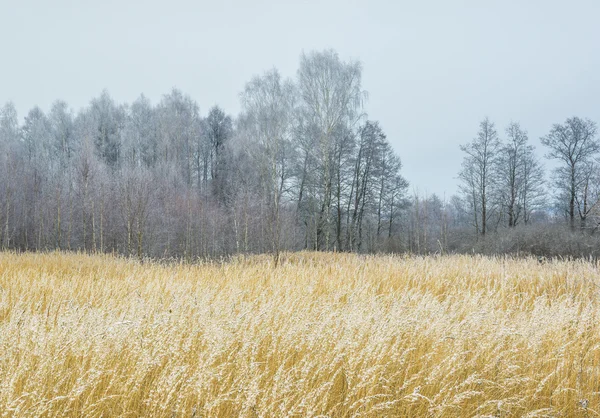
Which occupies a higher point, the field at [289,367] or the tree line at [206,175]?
the tree line at [206,175]

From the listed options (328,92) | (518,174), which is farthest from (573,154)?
(328,92)

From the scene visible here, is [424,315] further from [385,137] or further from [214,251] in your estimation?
[385,137]

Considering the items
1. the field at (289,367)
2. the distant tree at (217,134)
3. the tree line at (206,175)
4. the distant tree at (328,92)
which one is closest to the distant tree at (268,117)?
the tree line at (206,175)

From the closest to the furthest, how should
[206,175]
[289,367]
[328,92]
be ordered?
1. [289,367]
2. [328,92]
3. [206,175]

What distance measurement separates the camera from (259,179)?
23.8m

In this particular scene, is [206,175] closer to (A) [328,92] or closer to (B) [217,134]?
(B) [217,134]

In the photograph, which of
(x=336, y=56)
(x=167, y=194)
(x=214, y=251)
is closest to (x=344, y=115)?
(x=336, y=56)

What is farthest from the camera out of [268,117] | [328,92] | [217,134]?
[217,134]

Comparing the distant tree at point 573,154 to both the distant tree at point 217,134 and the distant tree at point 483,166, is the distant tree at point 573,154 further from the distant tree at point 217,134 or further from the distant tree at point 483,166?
the distant tree at point 217,134

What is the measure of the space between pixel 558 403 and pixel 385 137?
84.9 feet

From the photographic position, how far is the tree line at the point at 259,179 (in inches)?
768

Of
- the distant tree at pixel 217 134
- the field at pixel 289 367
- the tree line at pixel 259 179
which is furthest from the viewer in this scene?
the distant tree at pixel 217 134

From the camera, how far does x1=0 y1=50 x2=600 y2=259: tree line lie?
64.0 feet

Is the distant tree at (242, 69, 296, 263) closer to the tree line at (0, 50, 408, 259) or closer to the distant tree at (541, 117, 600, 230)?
the tree line at (0, 50, 408, 259)
